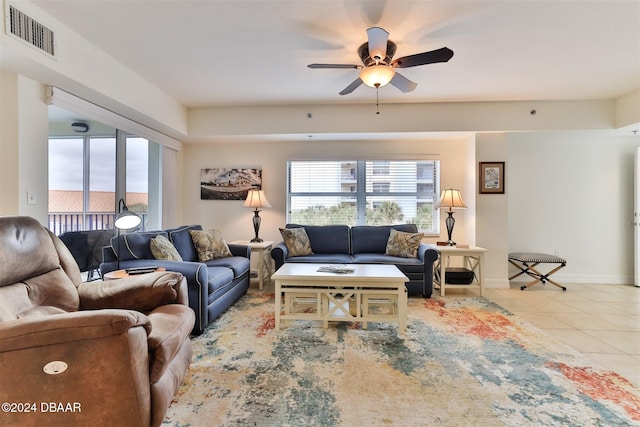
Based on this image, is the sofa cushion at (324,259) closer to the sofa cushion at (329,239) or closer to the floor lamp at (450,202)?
the sofa cushion at (329,239)

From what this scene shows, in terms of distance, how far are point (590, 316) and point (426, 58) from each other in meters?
3.04

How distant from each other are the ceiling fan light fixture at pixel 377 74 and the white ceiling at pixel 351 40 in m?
0.28

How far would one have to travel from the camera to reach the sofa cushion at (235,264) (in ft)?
10.3

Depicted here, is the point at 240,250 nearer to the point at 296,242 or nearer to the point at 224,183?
the point at 296,242

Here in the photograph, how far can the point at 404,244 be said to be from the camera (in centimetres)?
385

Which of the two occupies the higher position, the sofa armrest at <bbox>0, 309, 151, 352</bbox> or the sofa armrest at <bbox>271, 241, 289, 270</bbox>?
the sofa armrest at <bbox>0, 309, 151, 352</bbox>

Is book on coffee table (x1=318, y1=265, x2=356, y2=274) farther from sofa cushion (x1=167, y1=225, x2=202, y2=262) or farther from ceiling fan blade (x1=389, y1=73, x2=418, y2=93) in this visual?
ceiling fan blade (x1=389, y1=73, x2=418, y2=93)

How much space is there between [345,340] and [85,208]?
11.4ft

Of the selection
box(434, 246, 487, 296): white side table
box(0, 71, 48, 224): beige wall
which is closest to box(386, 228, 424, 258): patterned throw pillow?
box(434, 246, 487, 296): white side table

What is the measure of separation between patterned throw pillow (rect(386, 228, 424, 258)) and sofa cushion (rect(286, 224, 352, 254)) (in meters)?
0.62

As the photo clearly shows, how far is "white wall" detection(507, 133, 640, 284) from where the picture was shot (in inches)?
168

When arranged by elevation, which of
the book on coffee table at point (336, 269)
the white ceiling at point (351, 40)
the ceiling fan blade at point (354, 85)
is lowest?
the book on coffee table at point (336, 269)

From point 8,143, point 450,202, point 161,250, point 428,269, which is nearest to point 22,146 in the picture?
point 8,143

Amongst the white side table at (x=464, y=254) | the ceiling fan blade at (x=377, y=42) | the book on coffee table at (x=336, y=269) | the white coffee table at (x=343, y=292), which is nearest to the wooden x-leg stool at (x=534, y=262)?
the white side table at (x=464, y=254)
